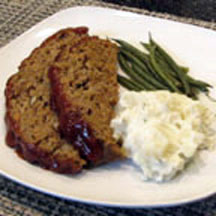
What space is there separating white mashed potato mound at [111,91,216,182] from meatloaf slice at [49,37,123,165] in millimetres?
86

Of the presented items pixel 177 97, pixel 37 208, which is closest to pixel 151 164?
pixel 177 97

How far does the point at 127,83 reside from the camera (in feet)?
9.05

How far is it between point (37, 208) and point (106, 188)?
0.33 meters

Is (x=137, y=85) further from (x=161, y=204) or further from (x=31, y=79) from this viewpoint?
(x=161, y=204)

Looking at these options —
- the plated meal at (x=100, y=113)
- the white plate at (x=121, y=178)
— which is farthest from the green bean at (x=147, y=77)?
the white plate at (x=121, y=178)

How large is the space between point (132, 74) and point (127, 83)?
0.10 m

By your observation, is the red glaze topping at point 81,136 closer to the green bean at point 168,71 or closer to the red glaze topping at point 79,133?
the red glaze topping at point 79,133

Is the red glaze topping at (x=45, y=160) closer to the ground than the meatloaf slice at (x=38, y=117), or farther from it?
closer to the ground

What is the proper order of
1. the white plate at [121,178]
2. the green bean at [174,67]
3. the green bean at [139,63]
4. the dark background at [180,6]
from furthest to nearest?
the dark background at [180,6] → the green bean at [139,63] → the green bean at [174,67] → the white plate at [121,178]

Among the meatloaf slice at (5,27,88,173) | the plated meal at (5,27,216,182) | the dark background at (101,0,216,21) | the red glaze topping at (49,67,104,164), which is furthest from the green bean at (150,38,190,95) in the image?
the dark background at (101,0,216,21)

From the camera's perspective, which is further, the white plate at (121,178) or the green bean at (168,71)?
the green bean at (168,71)

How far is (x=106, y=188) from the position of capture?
7.00 feet

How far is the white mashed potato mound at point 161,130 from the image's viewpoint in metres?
2.09

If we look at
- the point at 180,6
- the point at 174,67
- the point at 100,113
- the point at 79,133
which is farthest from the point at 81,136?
the point at 180,6
